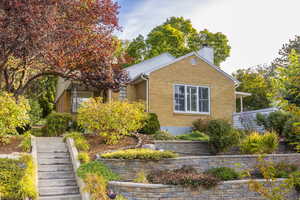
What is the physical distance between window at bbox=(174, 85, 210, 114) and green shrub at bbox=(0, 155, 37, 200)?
10419 millimetres

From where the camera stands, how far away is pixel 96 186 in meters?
8.47

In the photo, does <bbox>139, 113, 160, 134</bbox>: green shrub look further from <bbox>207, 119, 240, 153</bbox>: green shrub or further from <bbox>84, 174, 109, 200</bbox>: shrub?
<bbox>84, 174, 109, 200</bbox>: shrub

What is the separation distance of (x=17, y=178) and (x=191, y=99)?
463 inches

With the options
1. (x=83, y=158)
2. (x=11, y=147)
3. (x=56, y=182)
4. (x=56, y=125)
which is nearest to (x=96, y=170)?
(x=83, y=158)

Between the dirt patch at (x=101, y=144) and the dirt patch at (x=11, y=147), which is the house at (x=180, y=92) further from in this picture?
the dirt patch at (x=11, y=147)

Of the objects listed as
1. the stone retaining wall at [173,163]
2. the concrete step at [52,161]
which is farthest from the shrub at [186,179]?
the concrete step at [52,161]

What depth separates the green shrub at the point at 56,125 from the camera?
1494 cm

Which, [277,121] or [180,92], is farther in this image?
[180,92]

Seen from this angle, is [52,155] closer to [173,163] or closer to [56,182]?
[56,182]

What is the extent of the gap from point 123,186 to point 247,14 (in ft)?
24.0

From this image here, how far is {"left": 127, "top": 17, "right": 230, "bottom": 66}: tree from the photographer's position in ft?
113

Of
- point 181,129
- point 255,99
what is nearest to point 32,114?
point 181,129

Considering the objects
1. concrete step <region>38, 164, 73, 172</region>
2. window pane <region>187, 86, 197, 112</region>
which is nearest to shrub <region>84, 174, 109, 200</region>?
concrete step <region>38, 164, 73, 172</region>

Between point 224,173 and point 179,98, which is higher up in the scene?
point 179,98
